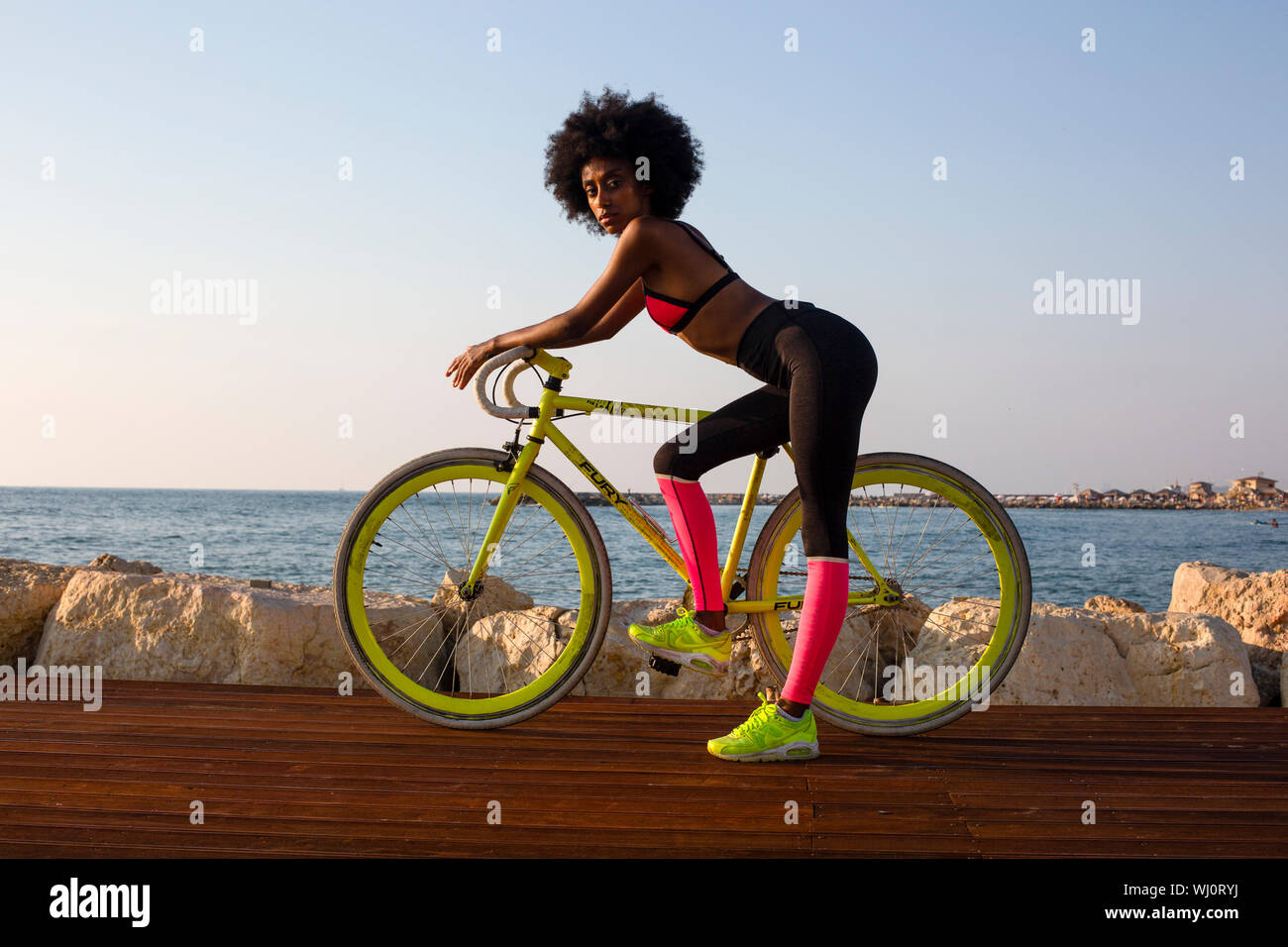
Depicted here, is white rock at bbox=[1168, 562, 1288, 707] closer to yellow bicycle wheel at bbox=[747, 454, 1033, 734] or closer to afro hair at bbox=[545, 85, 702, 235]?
yellow bicycle wheel at bbox=[747, 454, 1033, 734]

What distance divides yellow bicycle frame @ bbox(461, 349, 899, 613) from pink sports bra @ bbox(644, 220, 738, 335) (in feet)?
0.87

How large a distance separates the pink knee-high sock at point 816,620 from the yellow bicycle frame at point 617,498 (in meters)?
0.18

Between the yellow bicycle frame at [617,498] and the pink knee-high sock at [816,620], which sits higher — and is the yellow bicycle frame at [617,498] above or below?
above

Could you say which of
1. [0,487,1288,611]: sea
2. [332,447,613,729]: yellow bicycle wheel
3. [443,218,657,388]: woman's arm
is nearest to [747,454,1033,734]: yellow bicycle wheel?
[332,447,613,729]: yellow bicycle wheel

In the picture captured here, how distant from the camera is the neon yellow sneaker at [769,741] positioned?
2.65 metres

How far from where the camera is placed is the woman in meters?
2.66

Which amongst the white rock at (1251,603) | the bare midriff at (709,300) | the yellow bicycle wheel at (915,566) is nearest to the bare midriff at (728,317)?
the bare midriff at (709,300)

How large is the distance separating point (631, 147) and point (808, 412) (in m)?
0.92

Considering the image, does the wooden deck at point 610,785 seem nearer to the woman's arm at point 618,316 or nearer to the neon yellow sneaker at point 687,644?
the neon yellow sneaker at point 687,644

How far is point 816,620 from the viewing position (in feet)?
8.94

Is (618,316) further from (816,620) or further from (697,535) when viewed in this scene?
(816,620)

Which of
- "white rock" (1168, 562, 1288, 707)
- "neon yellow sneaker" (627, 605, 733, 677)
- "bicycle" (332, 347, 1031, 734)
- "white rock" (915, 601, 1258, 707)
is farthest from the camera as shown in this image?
"white rock" (1168, 562, 1288, 707)
